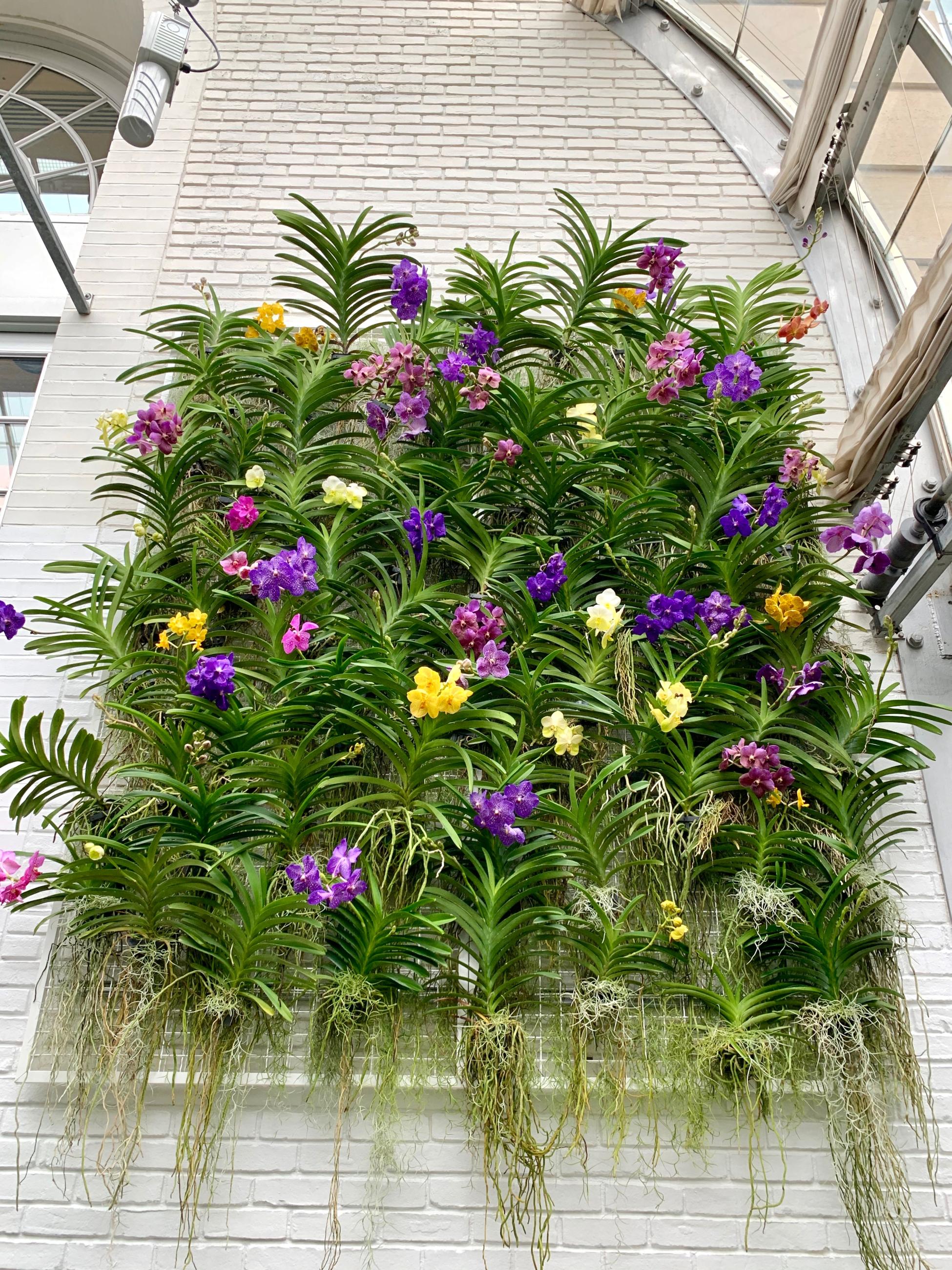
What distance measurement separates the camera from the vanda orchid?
205 centimetres

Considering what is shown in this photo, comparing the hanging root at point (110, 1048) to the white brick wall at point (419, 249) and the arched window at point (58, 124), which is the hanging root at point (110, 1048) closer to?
the white brick wall at point (419, 249)

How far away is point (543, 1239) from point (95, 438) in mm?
2155

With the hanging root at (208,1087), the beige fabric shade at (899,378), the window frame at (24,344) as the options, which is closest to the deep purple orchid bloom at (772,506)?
the beige fabric shade at (899,378)

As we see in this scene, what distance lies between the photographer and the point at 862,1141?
202 centimetres

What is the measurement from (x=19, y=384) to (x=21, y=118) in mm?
1297

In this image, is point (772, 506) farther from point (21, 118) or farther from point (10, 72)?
point (10, 72)

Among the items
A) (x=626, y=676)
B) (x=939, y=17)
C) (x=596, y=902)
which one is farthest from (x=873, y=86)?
(x=596, y=902)

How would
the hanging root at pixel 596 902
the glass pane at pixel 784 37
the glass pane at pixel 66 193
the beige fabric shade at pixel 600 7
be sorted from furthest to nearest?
the glass pane at pixel 66 193 → the beige fabric shade at pixel 600 7 → the glass pane at pixel 784 37 → the hanging root at pixel 596 902

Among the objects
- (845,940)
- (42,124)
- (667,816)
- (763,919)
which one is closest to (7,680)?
(667,816)

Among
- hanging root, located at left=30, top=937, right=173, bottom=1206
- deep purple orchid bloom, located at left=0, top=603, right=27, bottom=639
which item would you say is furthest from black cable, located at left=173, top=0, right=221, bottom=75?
hanging root, located at left=30, top=937, right=173, bottom=1206

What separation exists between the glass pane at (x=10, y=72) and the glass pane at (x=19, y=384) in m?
1.38

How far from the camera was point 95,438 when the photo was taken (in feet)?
9.53

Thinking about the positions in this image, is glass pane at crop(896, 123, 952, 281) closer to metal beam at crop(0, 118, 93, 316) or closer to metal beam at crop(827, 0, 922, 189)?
metal beam at crop(827, 0, 922, 189)

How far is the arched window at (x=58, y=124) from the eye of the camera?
3.84 m
